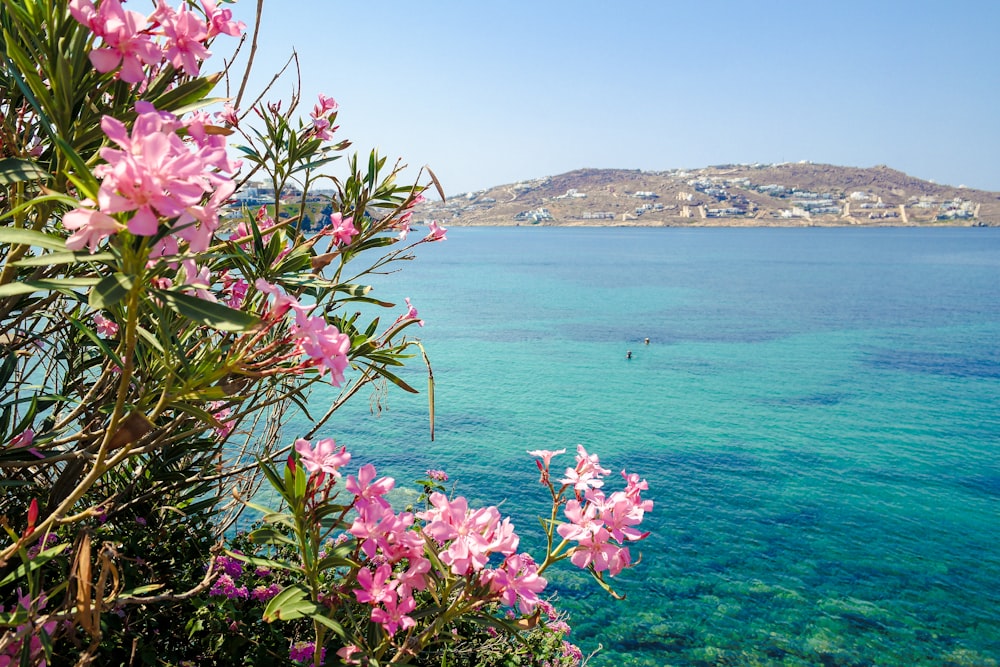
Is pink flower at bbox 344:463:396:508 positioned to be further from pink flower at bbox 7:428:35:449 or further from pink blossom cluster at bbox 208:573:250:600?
pink blossom cluster at bbox 208:573:250:600

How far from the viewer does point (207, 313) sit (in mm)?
1002

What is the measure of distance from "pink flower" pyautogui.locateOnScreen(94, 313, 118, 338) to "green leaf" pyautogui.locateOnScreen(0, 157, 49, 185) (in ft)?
2.28

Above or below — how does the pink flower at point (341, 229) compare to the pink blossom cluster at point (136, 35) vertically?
below

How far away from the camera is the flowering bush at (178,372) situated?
973 millimetres

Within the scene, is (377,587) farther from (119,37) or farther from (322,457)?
(119,37)

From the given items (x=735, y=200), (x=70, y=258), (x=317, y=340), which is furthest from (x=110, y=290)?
(x=735, y=200)

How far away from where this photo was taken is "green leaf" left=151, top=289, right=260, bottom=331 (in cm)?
98

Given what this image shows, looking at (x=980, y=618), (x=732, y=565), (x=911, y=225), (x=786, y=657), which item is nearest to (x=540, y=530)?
(x=732, y=565)

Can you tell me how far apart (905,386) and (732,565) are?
514 inches

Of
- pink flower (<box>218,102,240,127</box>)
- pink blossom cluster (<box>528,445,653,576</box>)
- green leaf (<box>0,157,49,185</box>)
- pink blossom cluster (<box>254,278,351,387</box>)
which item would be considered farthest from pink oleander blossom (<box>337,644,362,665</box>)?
pink flower (<box>218,102,240,127</box>)

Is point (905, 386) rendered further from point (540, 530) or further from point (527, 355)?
point (540, 530)

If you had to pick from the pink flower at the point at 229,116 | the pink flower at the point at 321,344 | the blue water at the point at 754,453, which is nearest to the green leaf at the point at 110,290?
the pink flower at the point at 321,344

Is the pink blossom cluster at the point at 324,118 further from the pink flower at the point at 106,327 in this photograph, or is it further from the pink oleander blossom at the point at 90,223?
the pink oleander blossom at the point at 90,223

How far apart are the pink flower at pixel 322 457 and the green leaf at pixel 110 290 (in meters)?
0.46
